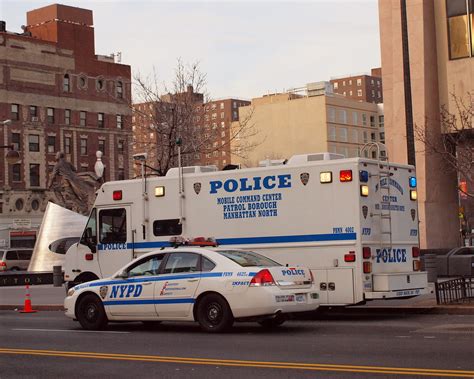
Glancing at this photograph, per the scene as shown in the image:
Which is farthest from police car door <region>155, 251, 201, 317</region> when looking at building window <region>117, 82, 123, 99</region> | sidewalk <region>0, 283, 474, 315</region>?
building window <region>117, 82, 123, 99</region>

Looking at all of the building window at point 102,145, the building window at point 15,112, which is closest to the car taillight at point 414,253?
the building window at point 15,112

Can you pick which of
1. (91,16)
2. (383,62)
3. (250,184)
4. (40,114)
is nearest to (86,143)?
(40,114)

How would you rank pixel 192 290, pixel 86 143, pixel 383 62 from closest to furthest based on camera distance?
1. pixel 192 290
2. pixel 383 62
3. pixel 86 143

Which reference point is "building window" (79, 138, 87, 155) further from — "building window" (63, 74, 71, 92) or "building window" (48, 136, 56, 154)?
"building window" (63, 74, 71, 92)

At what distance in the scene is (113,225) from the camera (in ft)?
62.5

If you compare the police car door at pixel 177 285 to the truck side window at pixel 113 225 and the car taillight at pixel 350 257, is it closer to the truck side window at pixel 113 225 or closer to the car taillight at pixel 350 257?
the car taillight at pixel 350 257

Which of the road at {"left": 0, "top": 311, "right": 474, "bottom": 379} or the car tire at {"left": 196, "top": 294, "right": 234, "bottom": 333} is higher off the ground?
the car tire at {"left": 196, "top": 294, "right": 234, "bottom": 333}

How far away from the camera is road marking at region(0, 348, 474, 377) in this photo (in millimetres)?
9211

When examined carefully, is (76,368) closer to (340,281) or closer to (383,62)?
(340,281)

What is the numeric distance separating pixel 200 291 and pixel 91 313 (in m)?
2.53

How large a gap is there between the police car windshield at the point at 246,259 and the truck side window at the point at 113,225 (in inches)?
184

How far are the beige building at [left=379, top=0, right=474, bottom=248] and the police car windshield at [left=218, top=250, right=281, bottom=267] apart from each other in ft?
80.2

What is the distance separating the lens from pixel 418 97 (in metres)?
41.1

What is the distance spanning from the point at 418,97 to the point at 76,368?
33.0 metres
